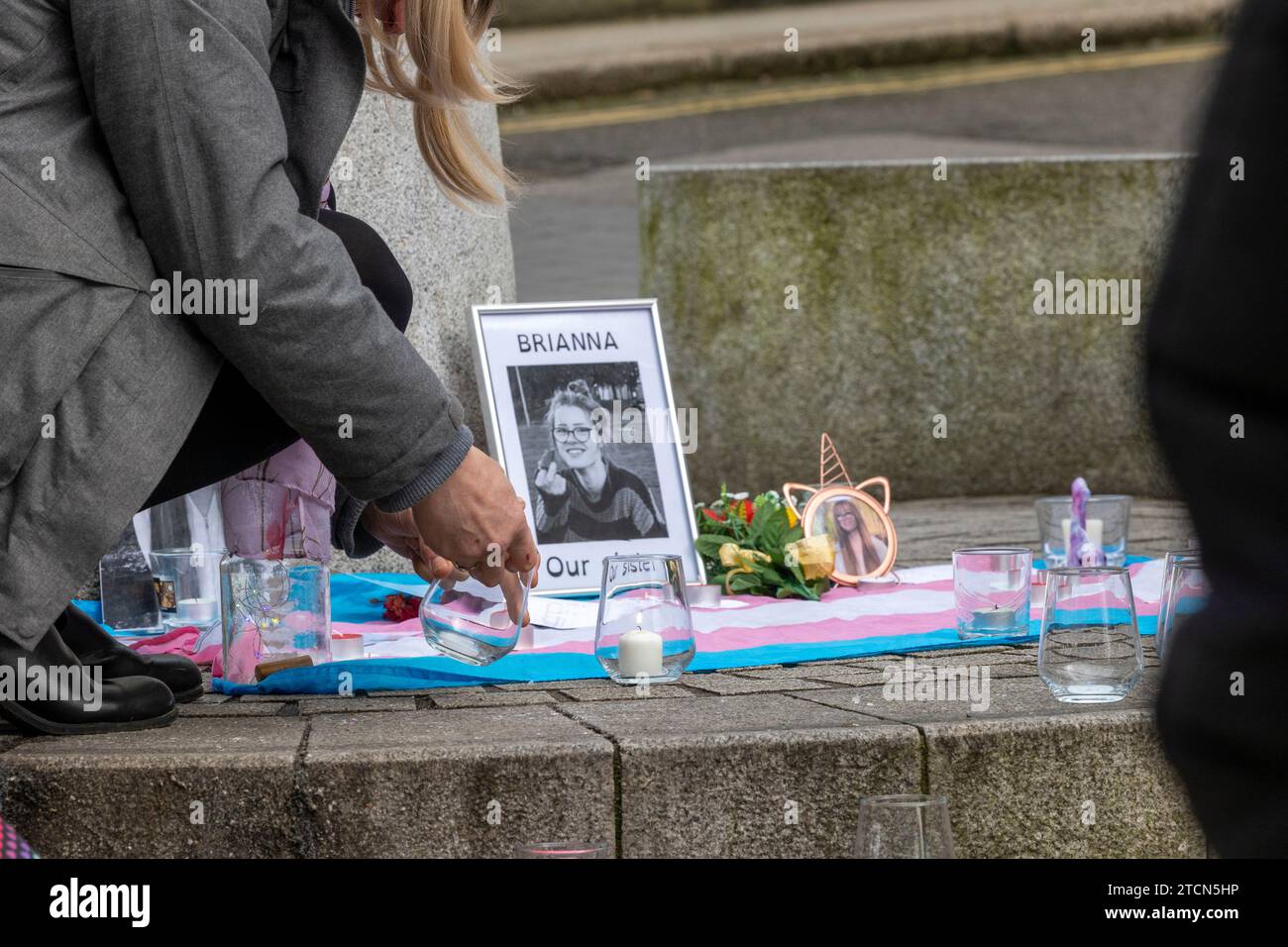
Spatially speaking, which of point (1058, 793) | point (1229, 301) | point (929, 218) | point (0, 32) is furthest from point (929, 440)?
point (1229, 301)

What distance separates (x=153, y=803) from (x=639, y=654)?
77 cm

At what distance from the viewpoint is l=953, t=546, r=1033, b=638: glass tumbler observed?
8.70 ft

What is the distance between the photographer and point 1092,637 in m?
2.14

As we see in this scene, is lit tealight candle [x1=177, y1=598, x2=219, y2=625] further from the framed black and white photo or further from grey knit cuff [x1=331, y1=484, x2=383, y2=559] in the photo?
grey knit cuff [x1=331, y1=484, x2=383, y2=559]

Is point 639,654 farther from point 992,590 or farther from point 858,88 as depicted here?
point 858,88

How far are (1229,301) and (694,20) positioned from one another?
13.4 metres

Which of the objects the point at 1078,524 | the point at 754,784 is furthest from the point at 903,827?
the point at 1078,524

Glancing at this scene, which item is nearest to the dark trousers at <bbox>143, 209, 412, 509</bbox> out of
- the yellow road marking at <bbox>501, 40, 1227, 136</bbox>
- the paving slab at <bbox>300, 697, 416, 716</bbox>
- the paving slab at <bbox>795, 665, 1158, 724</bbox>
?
the paving slab at <bbox>300, 697, 416, 716</bbox>

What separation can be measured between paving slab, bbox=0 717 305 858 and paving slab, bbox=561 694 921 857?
0.41 m
